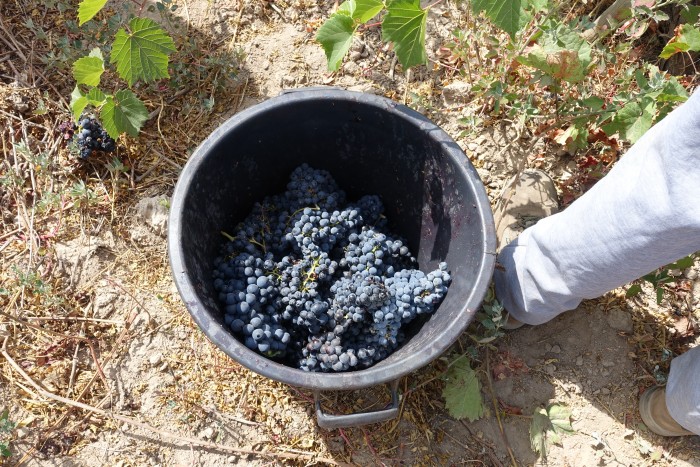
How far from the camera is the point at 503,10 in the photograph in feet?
Answer: 4.77

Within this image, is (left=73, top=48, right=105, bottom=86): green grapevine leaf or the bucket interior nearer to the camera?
the bucket interior

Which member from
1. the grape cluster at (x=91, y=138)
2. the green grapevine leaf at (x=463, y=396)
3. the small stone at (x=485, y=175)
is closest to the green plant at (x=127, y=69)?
the grape cluster at (x=91, y=138)

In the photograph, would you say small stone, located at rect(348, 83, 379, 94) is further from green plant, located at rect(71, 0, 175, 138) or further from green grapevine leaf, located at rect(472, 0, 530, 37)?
green grapevine leaf, located at rect(472, 0, 530, 37)

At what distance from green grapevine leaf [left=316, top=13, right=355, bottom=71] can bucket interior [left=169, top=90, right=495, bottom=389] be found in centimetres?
14

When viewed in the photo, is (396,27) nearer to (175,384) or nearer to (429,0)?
(429,0)

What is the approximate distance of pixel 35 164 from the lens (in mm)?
2172

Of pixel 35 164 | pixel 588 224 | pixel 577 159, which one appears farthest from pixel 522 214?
pixel 35 164

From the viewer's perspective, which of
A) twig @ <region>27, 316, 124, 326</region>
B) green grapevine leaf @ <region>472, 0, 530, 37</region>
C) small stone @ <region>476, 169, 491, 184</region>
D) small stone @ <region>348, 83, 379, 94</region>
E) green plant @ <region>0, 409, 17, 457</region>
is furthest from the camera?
small stone @ <region>348, 83, 379, 94</region>

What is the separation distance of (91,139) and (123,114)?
0.19 meters

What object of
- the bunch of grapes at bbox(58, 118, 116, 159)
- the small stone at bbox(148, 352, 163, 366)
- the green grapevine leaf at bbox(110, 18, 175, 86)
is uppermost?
the green grapevine leaf at bbox(110, 18, 175, 86)

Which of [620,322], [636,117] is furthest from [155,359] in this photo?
[636,117]

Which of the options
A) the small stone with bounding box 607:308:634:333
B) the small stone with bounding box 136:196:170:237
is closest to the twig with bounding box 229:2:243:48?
the small stone with bounding box 136:196:170:237

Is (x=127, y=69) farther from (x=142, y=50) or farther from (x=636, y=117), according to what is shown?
(x=636, y=117)

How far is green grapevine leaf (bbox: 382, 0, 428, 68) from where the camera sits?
1.50 meters
